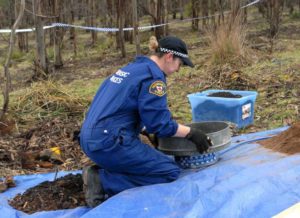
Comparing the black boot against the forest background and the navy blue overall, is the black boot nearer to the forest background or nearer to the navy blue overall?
the navy blue overall

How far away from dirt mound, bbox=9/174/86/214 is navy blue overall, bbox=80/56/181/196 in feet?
0.89

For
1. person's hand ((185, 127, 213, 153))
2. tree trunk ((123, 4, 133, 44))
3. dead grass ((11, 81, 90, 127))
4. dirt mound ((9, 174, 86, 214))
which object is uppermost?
tree trunk ((123, 4, 133, 44))

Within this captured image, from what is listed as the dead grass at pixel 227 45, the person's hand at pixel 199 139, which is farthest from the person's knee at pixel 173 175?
the dead grass at pixel 227 45

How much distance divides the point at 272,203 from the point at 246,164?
0.63 m

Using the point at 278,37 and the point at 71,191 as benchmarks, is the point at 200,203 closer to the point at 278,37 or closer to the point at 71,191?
the point at 71,191

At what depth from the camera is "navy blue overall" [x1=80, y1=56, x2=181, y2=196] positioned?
3.01m

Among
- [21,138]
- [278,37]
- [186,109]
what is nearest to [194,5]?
[278,37]

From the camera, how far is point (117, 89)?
307 cm

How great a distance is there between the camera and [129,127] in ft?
10.3

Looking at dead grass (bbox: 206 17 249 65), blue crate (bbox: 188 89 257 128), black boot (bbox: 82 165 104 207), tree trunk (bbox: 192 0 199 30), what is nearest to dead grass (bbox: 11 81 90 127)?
blue crate (bbox: 188 89 257 128)

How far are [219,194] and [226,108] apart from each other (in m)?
2.20

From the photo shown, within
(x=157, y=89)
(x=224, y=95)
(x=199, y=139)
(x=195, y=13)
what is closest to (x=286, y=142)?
(x=199, y=139)

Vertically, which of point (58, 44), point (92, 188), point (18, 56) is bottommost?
point (92, 188)

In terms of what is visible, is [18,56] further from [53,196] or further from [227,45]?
[53,196]
